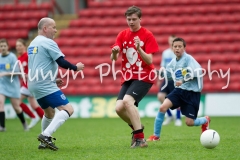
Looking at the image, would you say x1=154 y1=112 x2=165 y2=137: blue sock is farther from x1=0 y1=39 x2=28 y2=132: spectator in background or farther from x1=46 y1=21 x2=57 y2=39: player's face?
x1=0 y1=39 x2=28 y2=132: spectator in background

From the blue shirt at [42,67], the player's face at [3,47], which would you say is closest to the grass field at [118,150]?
the blue shirt at [42,67]

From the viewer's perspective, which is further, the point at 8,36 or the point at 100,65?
the point at 8,36

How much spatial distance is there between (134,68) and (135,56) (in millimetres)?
196

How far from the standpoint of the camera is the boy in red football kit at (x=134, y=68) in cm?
755

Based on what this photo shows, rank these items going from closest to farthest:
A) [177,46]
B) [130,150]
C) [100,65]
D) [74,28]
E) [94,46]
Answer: [130,150] < [177,46] < [100,65] < [94,46] < [74,28]

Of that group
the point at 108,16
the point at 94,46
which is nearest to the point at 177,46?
the point at 94,46

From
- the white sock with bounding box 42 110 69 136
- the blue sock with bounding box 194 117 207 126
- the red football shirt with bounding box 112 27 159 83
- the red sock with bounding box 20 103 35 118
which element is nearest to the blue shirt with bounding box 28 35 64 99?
the white sock with bounding box 42 110 69 136

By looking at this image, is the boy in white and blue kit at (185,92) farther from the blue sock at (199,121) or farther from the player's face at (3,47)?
the player's face at (3,47)

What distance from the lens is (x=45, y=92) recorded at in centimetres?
736

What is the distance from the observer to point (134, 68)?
779 cm

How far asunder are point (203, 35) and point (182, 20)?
1.16 m

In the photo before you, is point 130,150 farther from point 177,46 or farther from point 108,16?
point 108,16

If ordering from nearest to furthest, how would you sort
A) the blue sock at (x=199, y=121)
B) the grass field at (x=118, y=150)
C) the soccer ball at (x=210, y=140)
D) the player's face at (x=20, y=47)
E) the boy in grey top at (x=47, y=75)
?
the grass field at (x=118, y=150) → the soccer ball at (x=210, y=140) → the boy in grey top at (x=47, y=75) → the blue sock at (x=199, y=121) → the player's face at (x=20, y=47)

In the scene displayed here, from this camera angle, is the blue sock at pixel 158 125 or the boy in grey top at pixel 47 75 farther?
the blue sock at pixel 158 125
